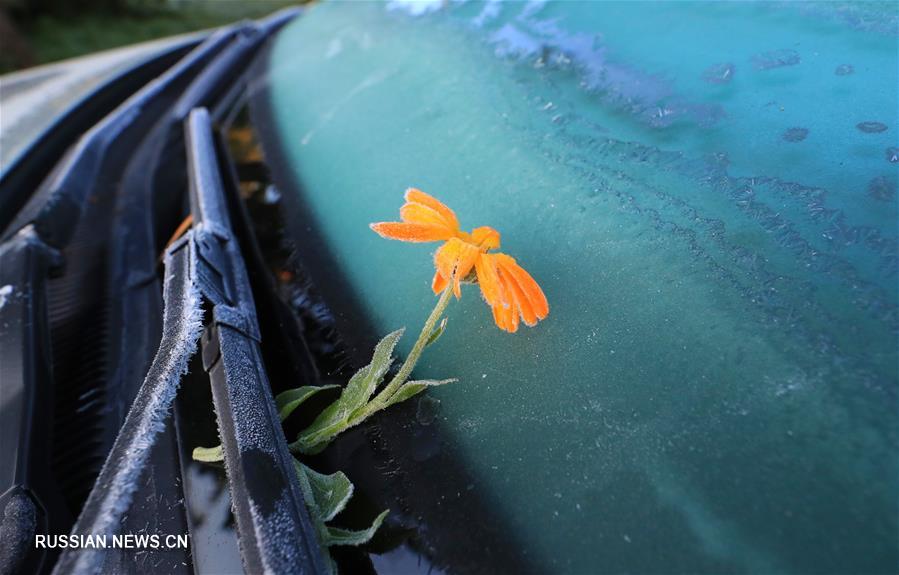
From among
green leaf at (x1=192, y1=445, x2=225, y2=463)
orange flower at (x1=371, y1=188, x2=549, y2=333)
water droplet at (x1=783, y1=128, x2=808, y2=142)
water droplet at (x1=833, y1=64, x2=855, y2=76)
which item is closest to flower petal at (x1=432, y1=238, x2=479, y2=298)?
orange flower at (x1=371, y1=188, x2=549, y2=333)

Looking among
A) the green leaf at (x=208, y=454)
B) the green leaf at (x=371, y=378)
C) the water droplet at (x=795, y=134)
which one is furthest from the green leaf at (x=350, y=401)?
the water droplet at (x=795, y=134)

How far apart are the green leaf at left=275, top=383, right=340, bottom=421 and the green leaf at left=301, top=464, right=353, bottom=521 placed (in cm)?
11

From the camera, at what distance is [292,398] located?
1.02m

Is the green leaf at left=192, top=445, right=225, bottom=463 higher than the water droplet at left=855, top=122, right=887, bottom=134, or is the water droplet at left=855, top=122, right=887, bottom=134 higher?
the water droplet at left=855, top=122, right=887, bottom=134

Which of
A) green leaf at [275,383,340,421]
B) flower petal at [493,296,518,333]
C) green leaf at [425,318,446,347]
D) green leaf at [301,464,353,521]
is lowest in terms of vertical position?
green leaf at [301,464,353,521]

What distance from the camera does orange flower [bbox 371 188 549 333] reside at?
2.97 feet

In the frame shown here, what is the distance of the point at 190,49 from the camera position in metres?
2.61

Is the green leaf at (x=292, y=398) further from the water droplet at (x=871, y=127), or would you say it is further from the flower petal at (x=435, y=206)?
the water droplet at (x=871, y=127)

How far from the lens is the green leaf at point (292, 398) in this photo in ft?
3.26

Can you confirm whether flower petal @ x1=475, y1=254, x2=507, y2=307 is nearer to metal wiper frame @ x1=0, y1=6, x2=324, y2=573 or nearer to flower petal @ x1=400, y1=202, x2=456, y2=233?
flower petal @ x1=400, y1=202, x2=456, y2=233

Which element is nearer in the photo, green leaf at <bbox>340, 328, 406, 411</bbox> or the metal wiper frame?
the metal wiper frame

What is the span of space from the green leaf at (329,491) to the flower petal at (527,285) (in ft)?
1.14

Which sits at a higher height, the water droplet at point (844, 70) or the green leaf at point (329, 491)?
the water droplet at point (844, 70)

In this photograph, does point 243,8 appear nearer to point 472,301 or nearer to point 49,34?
point 49,34
